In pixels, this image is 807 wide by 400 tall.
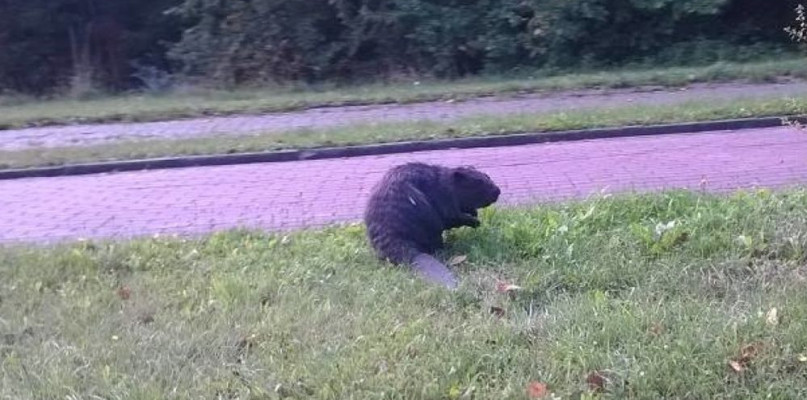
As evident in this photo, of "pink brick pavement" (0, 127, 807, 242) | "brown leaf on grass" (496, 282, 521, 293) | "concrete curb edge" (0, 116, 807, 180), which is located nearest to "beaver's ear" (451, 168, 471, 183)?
"brown leaf on grass" (496, 282, 521, 293)

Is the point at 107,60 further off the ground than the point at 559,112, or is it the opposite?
the point at 559,112

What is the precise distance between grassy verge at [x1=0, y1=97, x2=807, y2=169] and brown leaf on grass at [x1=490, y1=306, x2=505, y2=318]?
761 centimetres

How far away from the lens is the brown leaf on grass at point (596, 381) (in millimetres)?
5043

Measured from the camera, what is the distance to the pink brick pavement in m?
9.77

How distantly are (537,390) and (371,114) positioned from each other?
40.8 feet

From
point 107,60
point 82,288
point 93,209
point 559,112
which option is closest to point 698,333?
point 82,288

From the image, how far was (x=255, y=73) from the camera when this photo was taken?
80.6 ft

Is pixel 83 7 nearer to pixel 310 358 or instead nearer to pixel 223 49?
pixel 223 49

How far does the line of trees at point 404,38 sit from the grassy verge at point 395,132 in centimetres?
835

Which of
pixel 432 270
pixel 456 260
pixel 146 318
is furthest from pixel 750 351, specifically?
pixel 146 318

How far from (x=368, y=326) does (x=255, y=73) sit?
753 inches

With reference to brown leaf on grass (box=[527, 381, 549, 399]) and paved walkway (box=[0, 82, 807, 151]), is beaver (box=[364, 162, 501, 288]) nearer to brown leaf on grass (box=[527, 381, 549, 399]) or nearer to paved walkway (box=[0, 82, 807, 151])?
brown leaf on grass (box=[527, 381, 549, 399])

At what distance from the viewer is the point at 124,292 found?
682cm

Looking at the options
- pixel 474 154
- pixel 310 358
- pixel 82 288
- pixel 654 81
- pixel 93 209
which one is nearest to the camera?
pixel 310 358
